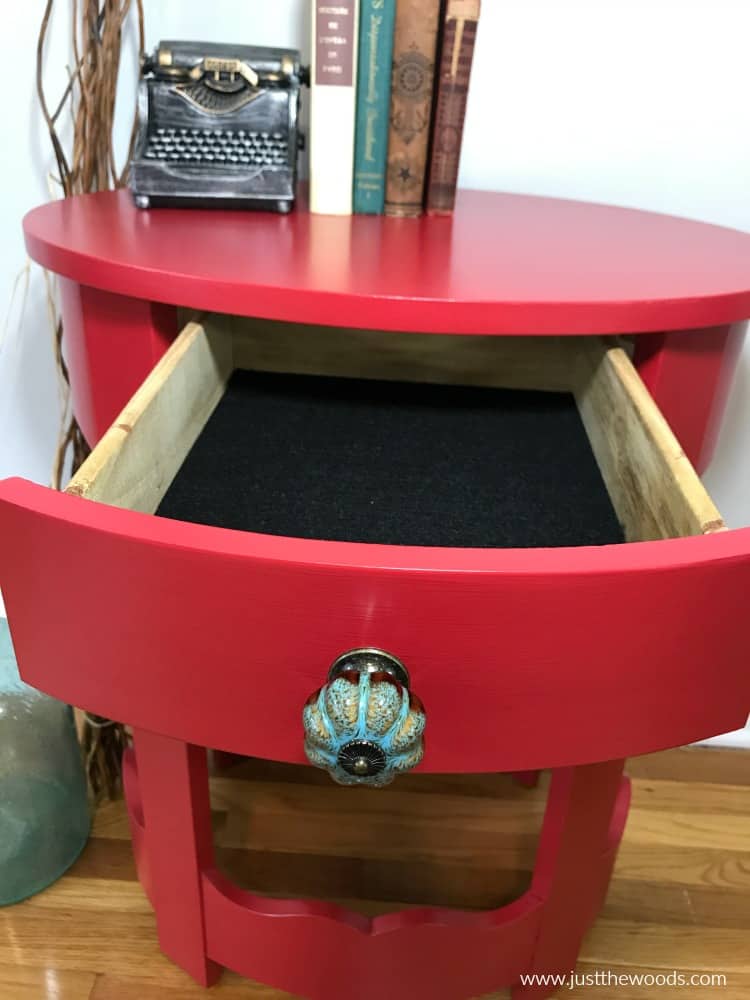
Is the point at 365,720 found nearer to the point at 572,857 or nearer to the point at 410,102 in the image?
Answer: the point at 572,857

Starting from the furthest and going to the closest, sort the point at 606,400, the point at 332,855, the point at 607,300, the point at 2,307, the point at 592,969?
the point at 2,307 < the point at 332,855 < the point at 592,969 < the point at 606,400 < the point at 607,300

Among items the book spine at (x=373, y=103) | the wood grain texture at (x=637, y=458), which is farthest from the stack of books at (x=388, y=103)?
the wood grain texture at (x=637, y=458)

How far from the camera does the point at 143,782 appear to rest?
2.42 feet

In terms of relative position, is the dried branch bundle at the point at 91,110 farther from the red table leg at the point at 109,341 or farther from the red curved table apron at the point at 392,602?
the red table leg at the point at 109,341

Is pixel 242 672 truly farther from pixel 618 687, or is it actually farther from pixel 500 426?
pixel 500 426

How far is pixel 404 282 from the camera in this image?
0.67m

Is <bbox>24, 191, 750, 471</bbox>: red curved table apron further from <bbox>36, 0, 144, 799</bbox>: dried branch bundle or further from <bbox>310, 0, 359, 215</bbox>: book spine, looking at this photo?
<bbox>36, 0, 144, 799</bbox>: dried branch bundle

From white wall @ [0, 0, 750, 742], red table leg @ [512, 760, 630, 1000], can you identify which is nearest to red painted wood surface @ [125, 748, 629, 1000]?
red table leg @ [512, 760, 630, 1000]

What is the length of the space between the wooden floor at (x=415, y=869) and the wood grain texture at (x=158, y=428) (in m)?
0.56

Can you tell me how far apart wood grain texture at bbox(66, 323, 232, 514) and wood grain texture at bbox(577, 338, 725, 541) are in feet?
1.33

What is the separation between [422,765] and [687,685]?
0.57 ft

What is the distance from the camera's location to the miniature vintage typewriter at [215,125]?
844 mm

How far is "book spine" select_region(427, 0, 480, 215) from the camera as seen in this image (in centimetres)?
82

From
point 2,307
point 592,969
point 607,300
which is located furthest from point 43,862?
point 607,300
